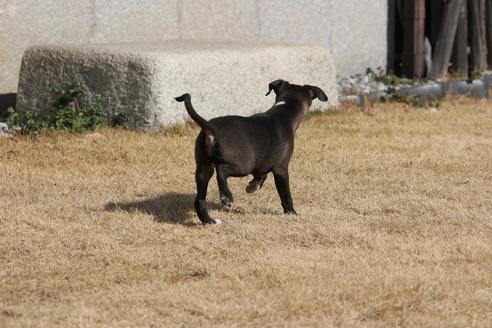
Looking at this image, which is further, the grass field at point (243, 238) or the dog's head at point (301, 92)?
the dog's head at point (301, 92)

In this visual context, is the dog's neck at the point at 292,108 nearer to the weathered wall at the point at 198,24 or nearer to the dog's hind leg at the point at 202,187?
the dog's hind leg at the point at 202,187

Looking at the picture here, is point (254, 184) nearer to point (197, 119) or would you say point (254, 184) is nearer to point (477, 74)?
point (197, 119)

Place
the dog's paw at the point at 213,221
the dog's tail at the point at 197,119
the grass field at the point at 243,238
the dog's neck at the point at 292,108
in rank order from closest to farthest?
the grass field at the point at 243,238 < the dog's tail at the point at 197,119 < the dog's paw at the point at 213,221 < the dog's neck at the point at 292,108

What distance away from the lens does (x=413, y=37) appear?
13.6m

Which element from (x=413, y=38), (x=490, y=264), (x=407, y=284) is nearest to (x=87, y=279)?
(x=407, y=284)

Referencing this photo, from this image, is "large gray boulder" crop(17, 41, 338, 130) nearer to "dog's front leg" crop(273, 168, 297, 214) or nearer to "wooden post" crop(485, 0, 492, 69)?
"dog's front leg" crop(273, 168, 297, 214)

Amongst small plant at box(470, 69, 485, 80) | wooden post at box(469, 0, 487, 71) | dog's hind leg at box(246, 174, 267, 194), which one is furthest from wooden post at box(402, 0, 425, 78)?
dog's hind leg at box(246, 174, 267, 194)

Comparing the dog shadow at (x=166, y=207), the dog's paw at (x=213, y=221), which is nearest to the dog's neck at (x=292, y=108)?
the dog shadow at (x=166, y=207)

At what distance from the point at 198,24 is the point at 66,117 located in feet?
8.41

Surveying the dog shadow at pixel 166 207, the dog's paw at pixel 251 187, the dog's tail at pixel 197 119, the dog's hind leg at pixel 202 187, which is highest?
the dog's tail at pixel 197 119

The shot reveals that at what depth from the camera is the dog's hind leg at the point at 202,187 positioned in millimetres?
6219

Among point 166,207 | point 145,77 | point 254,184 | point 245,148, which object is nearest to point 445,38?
point 145,77

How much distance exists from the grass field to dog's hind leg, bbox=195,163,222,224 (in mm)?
91

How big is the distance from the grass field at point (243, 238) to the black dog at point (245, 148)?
0.22m
